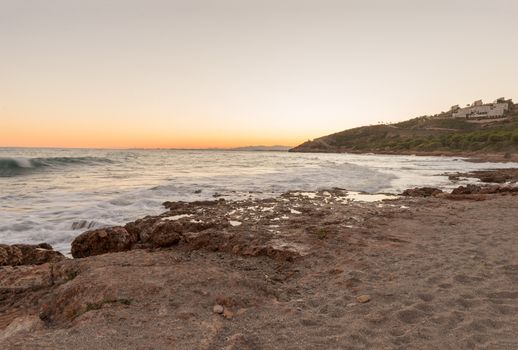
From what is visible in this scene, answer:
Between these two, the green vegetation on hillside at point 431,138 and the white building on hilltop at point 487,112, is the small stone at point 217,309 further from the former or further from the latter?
the white building on hilltop at point 487,112

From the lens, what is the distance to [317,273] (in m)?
5.93

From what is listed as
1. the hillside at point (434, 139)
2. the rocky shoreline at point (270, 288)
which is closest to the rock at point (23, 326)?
the rocky shoreline at point (270, 288)

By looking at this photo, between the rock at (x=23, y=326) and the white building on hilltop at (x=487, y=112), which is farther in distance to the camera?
the white building on hilltop at (x=487, y=112)

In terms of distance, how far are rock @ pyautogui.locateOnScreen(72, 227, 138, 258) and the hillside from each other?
221ft

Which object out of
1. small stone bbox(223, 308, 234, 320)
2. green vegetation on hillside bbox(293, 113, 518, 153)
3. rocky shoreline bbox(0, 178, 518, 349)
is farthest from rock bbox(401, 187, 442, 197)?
green vegetation on hillside bbox(293, 113, 518, 153)

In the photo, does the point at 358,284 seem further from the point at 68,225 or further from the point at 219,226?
the point at 68,225

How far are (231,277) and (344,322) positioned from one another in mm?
1951

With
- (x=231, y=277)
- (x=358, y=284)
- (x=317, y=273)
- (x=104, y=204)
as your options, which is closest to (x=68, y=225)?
(x=104, y=204)

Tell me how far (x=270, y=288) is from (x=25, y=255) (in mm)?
4958

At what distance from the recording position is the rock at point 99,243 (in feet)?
24.6

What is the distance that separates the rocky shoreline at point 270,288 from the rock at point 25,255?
0.07ft

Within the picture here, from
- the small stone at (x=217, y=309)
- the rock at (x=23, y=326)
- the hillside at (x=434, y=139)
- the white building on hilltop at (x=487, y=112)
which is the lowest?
the rock at (x=23, y=326)

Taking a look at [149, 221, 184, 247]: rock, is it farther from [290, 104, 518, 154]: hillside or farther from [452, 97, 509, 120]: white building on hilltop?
[452, 97, 509, 120]: white building on hilltop

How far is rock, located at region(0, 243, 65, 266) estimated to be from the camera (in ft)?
22.2
